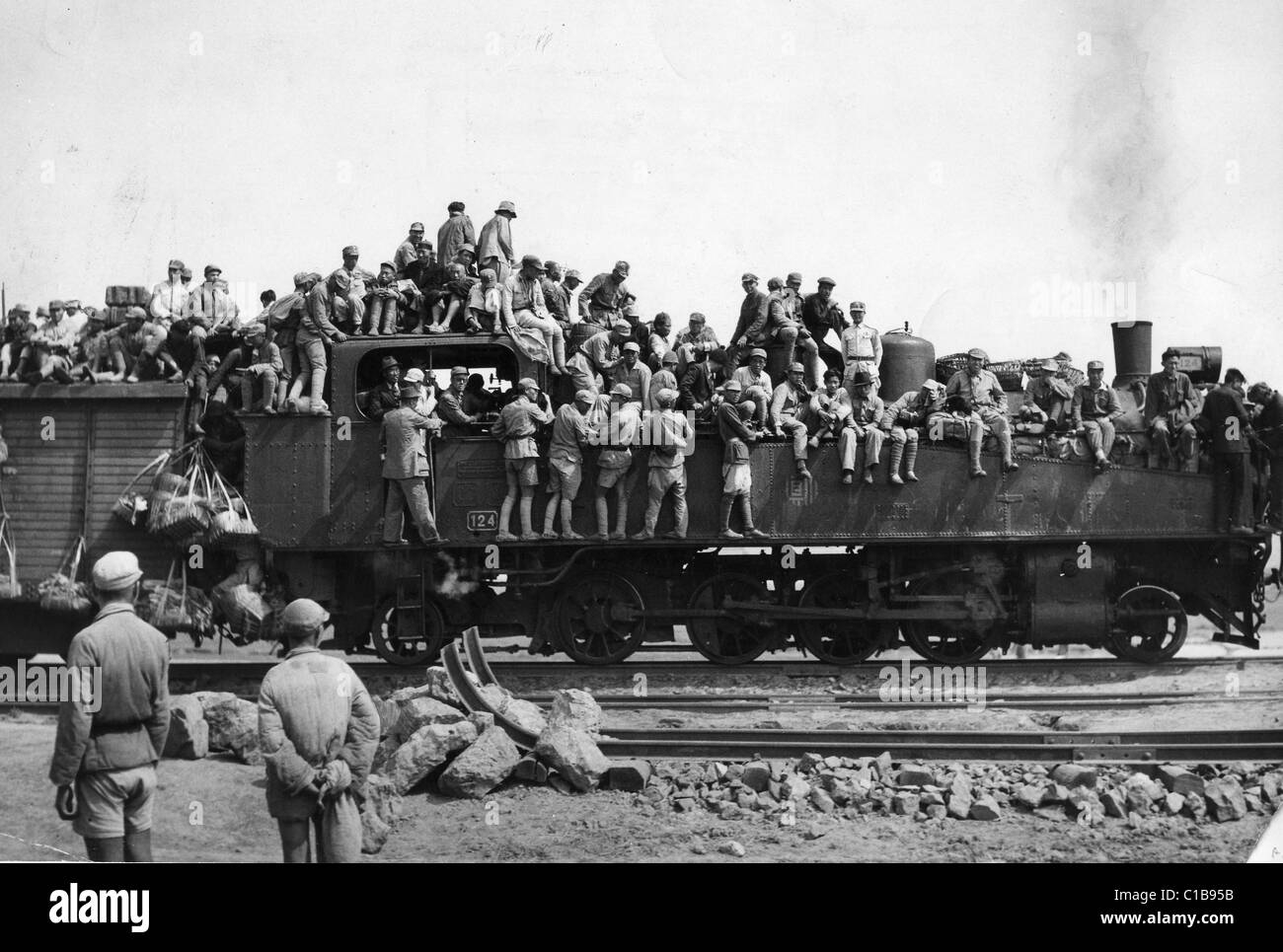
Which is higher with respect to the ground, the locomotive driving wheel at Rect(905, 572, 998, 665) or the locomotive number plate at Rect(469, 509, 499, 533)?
the locomotive number plate at Rect(469, 509, 499, 533)

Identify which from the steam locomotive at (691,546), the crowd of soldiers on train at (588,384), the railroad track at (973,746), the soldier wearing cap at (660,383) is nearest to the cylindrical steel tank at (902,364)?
the crowd of soldiers on train at (588,384)

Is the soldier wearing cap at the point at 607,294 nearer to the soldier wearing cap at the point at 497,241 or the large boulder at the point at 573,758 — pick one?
the soldier wearing cap at the point at 497,241

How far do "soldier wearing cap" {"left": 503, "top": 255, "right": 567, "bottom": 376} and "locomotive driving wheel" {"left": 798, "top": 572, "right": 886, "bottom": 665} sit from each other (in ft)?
11.9

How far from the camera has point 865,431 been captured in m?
13.1

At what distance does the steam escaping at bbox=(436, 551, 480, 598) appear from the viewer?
13.1 m

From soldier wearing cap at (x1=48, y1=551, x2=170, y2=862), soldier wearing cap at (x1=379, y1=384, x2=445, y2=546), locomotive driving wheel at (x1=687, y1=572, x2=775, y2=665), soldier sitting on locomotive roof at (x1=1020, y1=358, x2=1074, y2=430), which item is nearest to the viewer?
soldier wearing cap at (x1=48, y1=551, x2=170, y2=862)

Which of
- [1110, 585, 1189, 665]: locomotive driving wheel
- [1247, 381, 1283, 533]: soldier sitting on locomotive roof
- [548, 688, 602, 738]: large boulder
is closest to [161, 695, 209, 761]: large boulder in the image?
[548, 688, 602, 738]: large boulder

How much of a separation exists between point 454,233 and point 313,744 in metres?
8.34

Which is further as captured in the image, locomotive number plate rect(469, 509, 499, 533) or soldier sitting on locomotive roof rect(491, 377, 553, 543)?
locomotive number plate rect(469, 509, 499, 533)

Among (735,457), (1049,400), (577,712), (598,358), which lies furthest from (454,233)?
(1049,400)

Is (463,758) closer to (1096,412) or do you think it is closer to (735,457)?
(735,457)

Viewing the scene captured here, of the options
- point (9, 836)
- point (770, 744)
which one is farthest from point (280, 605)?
point (770, 744)

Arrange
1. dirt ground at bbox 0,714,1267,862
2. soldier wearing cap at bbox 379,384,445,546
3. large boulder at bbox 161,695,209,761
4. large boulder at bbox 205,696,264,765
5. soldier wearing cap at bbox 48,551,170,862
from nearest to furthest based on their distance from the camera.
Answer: soldier wearing cap at bbox 48,551,170,862 → dirt ground at bbox 0,714,1267,862 → large boulder at bbox 161,695,209,761 → large boulder at bbox 205,696,264,765 → soldier wearing cap at bbox 379,384,445,546

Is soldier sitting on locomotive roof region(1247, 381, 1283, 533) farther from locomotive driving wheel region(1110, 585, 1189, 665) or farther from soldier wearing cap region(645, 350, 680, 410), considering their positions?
soldier wearing cap region(645, 350, 680, 410)
